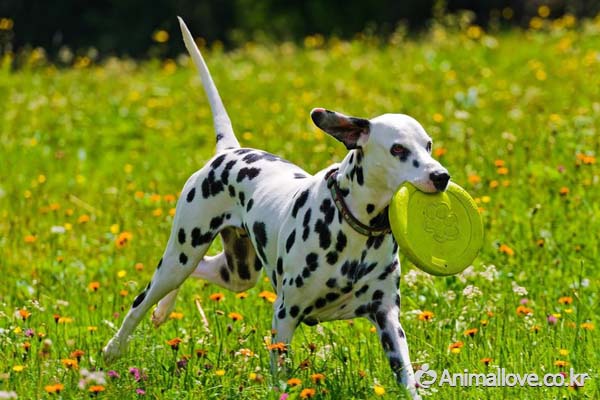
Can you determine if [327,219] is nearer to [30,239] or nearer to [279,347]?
[279,347]

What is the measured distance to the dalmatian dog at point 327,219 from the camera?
522 centimetres

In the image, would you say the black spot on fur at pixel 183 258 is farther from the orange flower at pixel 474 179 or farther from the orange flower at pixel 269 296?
the orange flower at pixel 474 179

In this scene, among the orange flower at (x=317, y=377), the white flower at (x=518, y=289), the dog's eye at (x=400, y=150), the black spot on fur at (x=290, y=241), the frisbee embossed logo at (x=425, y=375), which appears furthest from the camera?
the white flower at (x=518, y=289)

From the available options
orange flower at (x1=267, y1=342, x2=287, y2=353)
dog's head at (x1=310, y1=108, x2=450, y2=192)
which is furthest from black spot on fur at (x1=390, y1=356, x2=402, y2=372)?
dog's head at (x1=310, y1=108, x2=450, y2=192)

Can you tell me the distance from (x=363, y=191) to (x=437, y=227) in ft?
1.26

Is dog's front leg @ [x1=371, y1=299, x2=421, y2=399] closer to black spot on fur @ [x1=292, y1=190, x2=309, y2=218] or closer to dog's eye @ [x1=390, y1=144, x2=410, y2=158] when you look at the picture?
black spot on fur @ [x1=292, y1=190, x2=309, y2=218]

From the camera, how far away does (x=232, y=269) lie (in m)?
6.57

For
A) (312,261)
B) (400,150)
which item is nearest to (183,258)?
(312,261)

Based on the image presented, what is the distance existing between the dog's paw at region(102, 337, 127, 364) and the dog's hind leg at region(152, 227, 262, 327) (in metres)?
0.44

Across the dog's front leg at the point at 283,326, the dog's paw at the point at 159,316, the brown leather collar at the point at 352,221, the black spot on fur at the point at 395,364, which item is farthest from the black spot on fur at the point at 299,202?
the dog's paw at the point at 159,316

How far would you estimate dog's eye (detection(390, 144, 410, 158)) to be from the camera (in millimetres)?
5117

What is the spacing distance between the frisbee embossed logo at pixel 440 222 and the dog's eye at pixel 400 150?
27cm

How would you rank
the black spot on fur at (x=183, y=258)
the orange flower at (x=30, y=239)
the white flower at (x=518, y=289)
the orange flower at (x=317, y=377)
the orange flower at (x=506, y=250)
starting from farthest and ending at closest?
the orange flower at (x=30, y=239) < the orange flower at (x=506, y=250) < the black spot on fur at (x=183, y=258) < the white flower at (x=518, y=289) < the orange flower at (x=317, y=377)

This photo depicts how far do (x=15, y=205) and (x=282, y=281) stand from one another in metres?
4.66
